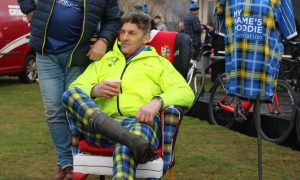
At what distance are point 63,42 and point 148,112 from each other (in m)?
1.03

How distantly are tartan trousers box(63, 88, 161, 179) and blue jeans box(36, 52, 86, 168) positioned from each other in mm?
561

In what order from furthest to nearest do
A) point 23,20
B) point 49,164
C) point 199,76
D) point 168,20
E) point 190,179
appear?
point 168,20
point 23,20
point 199,76
point 49,164
point 190,179

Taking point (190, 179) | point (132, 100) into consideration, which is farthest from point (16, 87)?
point (132, 100)

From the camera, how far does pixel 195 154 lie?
5801 millimetres

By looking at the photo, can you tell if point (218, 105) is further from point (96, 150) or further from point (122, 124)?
point (96, 150)

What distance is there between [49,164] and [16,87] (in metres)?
7.19

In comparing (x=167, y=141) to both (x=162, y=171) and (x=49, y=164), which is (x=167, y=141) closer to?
(x=162, y=171)

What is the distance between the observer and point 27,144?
243 inches

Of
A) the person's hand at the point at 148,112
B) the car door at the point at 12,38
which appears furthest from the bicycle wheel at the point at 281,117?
the car door at the point at 12,38

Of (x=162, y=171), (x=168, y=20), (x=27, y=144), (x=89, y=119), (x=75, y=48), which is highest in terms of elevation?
(x=75, y=48)

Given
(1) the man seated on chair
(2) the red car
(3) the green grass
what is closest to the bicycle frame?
(3) the green grass

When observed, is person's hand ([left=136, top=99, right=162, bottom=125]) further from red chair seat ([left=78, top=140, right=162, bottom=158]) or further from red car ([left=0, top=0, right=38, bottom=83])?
red car ([left=0, top=0, right=38, bottom=83])

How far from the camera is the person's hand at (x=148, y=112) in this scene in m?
3.59

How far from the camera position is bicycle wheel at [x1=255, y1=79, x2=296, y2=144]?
6293 millimetres
